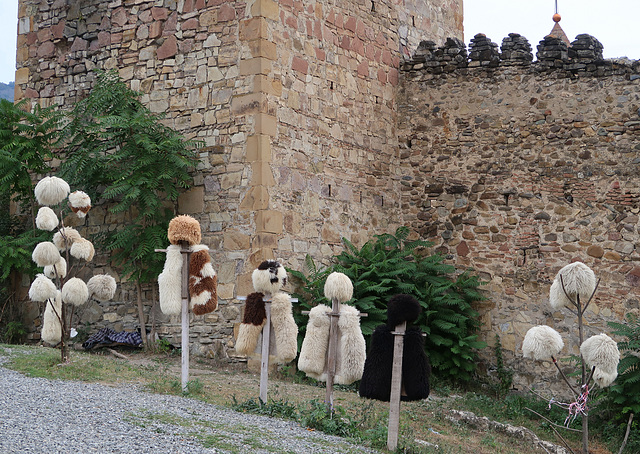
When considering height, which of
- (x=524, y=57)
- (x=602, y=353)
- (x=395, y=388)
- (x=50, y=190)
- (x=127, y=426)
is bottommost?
(x=127, y=426)

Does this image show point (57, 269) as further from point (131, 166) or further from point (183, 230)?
point (131, 166)

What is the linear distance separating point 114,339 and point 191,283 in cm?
394

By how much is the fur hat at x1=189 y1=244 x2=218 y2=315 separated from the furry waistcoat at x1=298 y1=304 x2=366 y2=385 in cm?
123

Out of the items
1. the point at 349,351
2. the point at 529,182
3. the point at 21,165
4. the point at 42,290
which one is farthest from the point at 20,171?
the point at 529,182

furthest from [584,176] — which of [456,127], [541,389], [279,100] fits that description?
[279,100]

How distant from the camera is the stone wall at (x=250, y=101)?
37.2 feet

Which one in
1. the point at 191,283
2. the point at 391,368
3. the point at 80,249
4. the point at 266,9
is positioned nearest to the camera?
the point at 391,368

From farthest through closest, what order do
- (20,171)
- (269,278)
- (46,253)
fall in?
(20,171), (46,253), (269,278)

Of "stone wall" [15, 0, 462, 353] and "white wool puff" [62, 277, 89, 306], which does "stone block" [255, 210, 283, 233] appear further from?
"white wool puff" [62, 277, 89, 306]

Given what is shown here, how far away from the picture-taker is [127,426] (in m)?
6.32

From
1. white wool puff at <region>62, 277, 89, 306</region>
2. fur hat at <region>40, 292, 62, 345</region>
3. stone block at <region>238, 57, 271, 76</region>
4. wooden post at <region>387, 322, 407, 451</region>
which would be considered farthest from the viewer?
stone block at <region>238, 57, 271, 76</region>

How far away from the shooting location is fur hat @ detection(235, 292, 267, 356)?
817 centimetres

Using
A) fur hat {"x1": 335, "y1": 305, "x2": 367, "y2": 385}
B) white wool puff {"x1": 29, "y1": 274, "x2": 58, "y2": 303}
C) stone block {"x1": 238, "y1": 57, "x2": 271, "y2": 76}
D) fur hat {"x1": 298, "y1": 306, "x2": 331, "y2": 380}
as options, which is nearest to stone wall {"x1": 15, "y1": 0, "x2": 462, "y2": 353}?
stone block {"x1": 238, "y1": 57, "x2": 271, "y2": 76}

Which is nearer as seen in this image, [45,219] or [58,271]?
[45,219]
